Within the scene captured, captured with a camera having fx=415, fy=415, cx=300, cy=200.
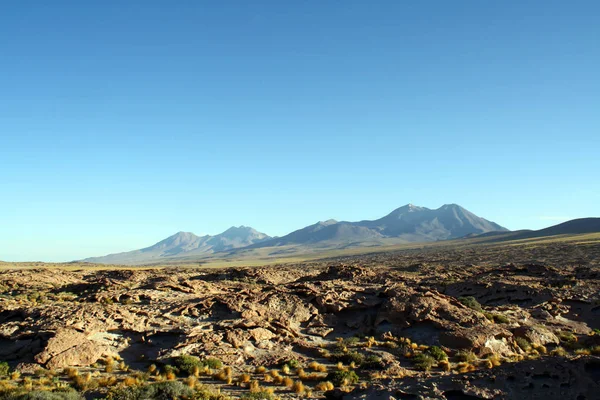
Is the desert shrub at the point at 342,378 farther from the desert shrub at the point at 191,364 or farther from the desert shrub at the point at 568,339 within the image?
the desert shrub at the point at 568,339

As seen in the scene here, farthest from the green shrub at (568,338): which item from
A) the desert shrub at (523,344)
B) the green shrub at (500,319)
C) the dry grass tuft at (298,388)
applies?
the dry grass tuft at (298,388)

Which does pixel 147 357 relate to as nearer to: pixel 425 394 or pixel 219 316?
pixel 219 316

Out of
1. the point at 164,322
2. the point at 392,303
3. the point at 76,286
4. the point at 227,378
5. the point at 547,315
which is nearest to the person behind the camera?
the point at 227,378

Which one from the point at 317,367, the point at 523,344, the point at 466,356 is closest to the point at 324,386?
the point at 317,367

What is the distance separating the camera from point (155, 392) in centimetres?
1375

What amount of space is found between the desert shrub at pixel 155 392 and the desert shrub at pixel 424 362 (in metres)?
10.2

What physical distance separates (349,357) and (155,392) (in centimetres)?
938

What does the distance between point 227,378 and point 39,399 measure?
21.4 feet

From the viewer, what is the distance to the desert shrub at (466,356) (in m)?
19.7

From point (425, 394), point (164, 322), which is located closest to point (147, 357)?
point (164, 322)

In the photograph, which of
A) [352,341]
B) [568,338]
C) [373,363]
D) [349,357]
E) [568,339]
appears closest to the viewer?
[373,363]

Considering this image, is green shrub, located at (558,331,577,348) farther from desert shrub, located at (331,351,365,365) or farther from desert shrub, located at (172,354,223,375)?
desert shrub, located at (172,354,223,375)

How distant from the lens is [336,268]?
5059cm

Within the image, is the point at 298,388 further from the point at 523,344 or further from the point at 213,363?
the point at 523,344
